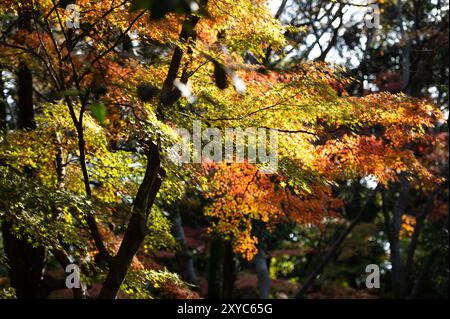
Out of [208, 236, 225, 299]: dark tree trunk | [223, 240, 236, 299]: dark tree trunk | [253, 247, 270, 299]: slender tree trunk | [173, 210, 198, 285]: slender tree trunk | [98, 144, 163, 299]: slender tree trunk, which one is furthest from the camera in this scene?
[223, 240, 236, 299]: dark tree trunk

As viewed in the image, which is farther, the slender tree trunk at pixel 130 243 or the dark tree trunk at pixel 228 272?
the dark tree trunk at pixel 228 272

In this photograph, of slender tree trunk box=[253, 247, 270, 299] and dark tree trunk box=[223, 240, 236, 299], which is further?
dark tree trunk box=[223, 240, 236, 299]

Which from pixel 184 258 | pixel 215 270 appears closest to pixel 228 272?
pixel 215 270

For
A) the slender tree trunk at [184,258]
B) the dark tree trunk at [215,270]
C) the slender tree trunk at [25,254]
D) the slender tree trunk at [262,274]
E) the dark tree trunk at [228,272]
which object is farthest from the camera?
the dark tree trunk at [228,272]

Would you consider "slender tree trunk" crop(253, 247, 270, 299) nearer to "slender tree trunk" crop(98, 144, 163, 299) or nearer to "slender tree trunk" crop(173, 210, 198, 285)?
"slender tree trunk" crop(173, 210, 198, 285)

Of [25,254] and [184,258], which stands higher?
[25,254]

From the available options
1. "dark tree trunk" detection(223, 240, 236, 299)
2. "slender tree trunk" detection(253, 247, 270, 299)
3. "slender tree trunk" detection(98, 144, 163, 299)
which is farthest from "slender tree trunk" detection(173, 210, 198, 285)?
"slender tree trunk" detection(98, 144, 163, 299)

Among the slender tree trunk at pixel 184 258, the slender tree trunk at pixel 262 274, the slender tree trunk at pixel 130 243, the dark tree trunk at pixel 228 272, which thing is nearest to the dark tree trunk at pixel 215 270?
the dark tree trunk at pixel 228 272

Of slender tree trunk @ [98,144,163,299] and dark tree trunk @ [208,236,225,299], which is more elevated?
slender tree trunk @ [98,144,163,299]

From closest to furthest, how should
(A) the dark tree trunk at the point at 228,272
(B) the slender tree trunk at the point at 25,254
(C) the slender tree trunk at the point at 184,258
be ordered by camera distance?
(B) the slender tree trunk at the point at 25,254 < (C) the slender tree trunk at the point at 184,258 < (A) the dark tree trunk at the point at 228,272

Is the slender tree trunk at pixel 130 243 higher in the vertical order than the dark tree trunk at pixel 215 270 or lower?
higher

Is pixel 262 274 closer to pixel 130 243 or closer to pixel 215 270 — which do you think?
pixel 215 270

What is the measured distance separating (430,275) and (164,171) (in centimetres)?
1253

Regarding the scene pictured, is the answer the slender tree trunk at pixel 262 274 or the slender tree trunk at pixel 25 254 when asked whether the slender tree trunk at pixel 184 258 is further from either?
the slender tree trunk at pixel 25 254
